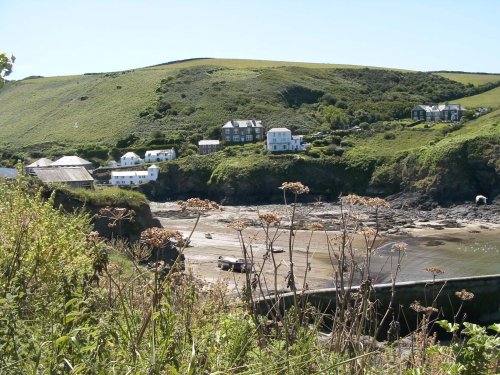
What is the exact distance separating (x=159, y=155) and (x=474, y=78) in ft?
318

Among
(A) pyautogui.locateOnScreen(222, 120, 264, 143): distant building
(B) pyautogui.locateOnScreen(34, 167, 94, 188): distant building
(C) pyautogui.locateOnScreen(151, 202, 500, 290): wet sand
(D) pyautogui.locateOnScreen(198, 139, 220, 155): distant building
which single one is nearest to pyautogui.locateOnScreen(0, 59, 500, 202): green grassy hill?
(D) pyautogui.locateOnScreen(198, 139, 220, 155): distant building

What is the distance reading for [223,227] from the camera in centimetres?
5472

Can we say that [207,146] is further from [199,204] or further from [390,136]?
[199,204]

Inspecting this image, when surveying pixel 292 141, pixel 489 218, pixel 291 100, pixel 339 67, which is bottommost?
pixel 489 218

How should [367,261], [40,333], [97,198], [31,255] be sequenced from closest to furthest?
[40,333] → [367,261] → [31,255] → [97,198]

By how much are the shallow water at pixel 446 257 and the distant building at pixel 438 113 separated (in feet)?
191

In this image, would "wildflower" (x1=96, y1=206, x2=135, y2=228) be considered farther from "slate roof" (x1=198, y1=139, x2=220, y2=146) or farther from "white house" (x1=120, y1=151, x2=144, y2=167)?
"slate roof" (x1=198, y1=139, x2=220, y2=146)

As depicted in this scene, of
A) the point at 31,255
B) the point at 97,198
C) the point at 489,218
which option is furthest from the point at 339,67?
the point at 31,255

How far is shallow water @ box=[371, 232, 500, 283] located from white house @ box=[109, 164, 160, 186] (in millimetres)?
45934

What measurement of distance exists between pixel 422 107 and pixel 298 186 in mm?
106006

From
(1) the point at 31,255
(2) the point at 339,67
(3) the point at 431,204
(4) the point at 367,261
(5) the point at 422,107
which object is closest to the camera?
(4) the point at 367,261

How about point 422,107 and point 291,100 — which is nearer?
point 422,107

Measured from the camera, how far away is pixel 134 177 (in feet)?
271

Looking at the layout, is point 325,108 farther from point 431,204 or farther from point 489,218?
point 489,218
